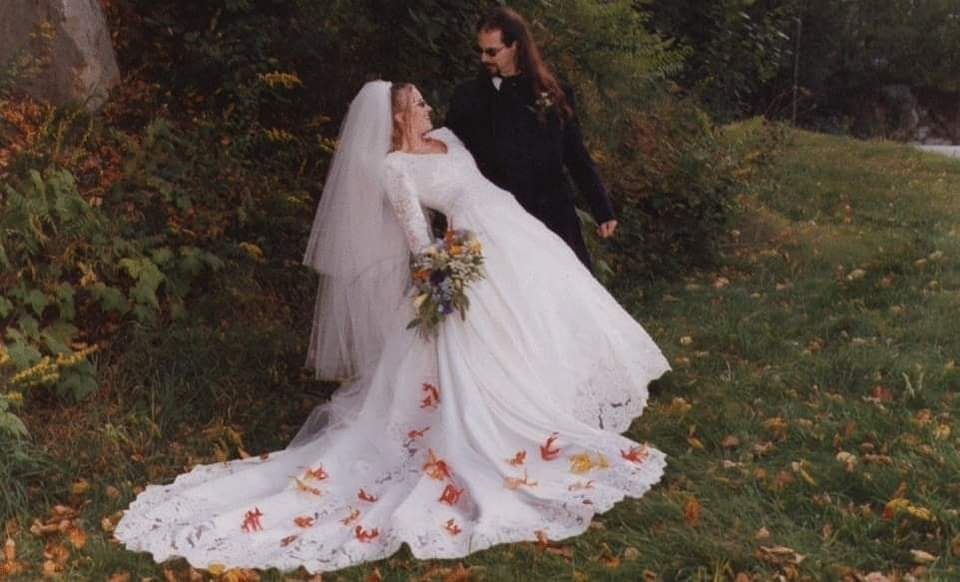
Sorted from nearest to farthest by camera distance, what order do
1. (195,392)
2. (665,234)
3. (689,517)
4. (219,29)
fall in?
(689,517) → (195,392) → (219,29) → (665,234)

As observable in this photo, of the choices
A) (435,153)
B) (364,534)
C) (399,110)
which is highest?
(399,110)

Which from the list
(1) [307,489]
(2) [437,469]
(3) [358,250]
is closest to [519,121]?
(3) [358,250]

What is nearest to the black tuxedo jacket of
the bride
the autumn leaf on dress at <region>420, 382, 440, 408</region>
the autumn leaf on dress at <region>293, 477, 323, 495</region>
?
the bride

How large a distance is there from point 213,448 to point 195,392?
542 mm

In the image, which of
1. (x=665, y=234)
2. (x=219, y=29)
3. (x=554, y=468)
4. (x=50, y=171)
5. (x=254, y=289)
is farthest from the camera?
(x=665, y=234)

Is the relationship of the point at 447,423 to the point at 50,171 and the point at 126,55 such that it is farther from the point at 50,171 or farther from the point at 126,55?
the point at 126,55

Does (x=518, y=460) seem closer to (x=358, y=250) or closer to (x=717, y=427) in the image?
(x=717, y=427)

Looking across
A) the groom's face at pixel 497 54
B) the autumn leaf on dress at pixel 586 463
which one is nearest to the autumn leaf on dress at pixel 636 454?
A: the autumn leaf on dress at pixel 586 463

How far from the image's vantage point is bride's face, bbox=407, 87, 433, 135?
215 inches

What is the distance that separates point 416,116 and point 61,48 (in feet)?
11.4

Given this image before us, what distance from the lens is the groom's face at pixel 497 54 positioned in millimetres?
5680

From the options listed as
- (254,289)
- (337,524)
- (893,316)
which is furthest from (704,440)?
(254,289)

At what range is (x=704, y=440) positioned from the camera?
212 inches

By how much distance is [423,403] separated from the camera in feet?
17.3
